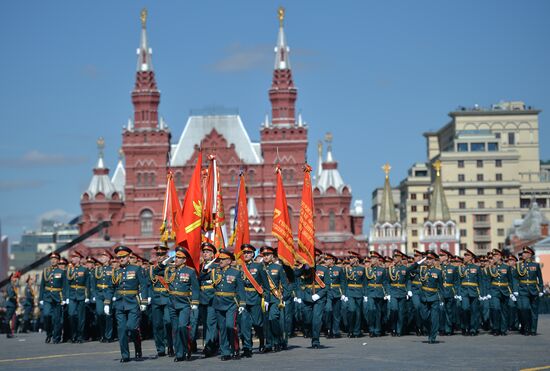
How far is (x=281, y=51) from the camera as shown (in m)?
99.1

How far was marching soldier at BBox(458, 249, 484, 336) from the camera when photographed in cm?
2506

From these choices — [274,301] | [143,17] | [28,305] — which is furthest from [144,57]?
[274,301]

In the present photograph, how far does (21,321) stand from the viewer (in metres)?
39.7

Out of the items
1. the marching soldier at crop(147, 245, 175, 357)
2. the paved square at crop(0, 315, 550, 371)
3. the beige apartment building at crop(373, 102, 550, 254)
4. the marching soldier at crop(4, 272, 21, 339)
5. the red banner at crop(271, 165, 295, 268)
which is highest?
the beige apartment building at crop(373, 102, 550, 254)

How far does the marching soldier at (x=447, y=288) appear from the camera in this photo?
2527cm

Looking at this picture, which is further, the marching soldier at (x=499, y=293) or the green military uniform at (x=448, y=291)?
the green military uniform at (x=448, y=291)

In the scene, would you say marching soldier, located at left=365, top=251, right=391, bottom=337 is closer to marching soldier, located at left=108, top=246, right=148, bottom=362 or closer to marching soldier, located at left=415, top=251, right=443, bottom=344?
marching soldier, located at left=415, top=251, right=443, bottom=344

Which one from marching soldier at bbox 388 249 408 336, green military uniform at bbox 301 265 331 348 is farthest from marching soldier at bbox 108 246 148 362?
marching soldier at bbox 388 249 408 336

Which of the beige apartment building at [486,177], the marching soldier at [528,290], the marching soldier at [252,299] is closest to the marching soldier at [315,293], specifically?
the marching soldier at [252,299]

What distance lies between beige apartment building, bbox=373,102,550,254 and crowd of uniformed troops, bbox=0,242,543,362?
101 meters

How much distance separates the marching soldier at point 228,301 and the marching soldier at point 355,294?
19.9 feet

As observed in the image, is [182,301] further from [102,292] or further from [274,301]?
[102,292]

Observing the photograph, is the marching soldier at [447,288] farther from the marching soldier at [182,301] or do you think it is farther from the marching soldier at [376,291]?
the marching soldier at [182,301]

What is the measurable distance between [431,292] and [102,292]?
6.46 m
